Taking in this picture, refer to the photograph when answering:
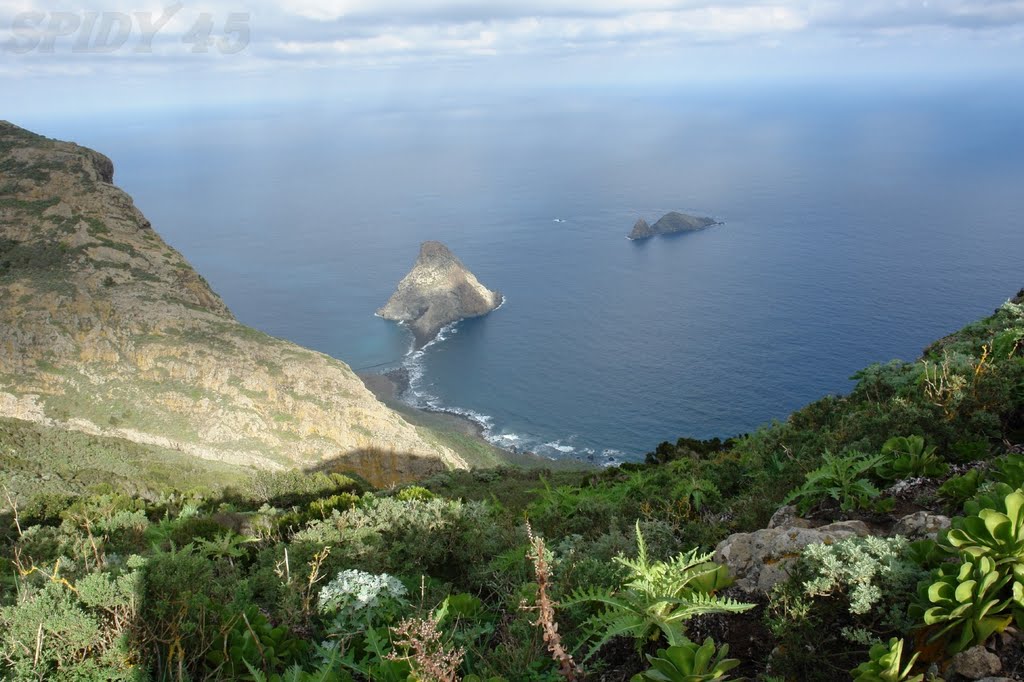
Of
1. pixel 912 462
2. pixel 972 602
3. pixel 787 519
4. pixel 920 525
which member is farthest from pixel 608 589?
pixel 912 462

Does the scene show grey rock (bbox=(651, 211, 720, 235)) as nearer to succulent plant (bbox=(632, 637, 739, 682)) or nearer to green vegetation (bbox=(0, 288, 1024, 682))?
green vegetation (bbox=(0, 288, 1024, 682))

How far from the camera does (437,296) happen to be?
15600 cm

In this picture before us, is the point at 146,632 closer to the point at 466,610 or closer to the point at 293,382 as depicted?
the point at 466,610

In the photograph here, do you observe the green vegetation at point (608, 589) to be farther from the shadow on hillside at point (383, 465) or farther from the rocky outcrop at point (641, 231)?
the rocky outcrop at point (641, 231)

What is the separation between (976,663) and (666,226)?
659ft

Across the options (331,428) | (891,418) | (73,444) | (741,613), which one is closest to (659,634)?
(741,613)

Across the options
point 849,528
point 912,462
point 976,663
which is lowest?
point 849,528

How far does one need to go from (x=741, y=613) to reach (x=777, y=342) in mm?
125612

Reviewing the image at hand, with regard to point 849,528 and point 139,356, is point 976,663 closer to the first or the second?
point 849,528

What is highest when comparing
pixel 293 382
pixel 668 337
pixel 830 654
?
pixel 830 654

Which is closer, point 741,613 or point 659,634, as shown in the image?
point 659,634

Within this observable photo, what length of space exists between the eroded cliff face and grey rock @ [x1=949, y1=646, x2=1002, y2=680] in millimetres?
64592

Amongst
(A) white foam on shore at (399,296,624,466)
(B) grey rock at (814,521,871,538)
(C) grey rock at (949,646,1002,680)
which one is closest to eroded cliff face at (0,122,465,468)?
(A) white foam on shore at (399,296,624,466)

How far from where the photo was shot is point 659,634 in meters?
5.18
